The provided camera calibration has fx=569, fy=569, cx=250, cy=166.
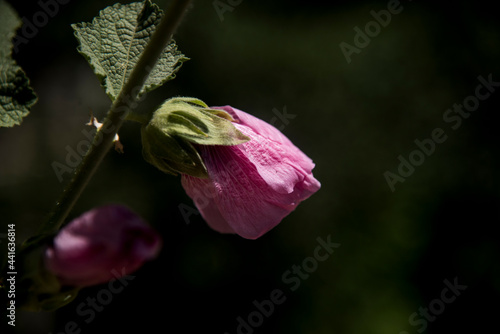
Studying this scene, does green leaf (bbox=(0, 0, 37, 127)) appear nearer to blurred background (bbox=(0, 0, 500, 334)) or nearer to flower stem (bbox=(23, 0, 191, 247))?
flower stem (bbox=(23, 0, 191, 247))

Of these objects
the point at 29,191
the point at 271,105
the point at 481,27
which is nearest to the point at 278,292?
the point at 271,105

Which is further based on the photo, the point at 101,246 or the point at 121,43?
the point at 121,43

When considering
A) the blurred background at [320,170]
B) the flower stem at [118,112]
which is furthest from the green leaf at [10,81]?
the blurred background at [320,170]

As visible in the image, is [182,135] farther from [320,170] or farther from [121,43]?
[320,170]

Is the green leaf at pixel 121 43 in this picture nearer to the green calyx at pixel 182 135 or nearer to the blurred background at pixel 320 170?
the green calyx at pixel 182 135

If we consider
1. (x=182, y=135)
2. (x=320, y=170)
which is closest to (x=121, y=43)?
(x=182, y=135)

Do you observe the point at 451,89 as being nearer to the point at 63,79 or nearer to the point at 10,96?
the point at 63,79

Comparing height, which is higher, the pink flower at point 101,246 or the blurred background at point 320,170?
the pink flower at point 101,246
